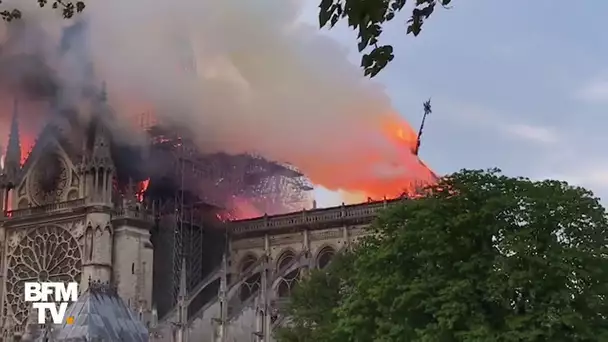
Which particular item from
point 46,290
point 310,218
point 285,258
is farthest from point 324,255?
point 46,290

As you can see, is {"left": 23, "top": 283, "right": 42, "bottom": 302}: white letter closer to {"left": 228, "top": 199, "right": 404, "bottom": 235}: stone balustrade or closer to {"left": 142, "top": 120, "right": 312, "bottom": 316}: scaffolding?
{"left": 142, "top": 120, "right": 312, "bottom": 316}: scaffolding

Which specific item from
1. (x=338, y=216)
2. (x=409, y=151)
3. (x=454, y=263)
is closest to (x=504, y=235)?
(x=454, y=263)

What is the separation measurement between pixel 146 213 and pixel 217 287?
6317 mm

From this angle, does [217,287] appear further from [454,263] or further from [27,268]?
[454,263]

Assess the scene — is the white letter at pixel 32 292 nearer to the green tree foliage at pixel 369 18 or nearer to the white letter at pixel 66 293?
the white letter at pixel 66 293

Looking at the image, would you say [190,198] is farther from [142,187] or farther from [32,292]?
[32,292]

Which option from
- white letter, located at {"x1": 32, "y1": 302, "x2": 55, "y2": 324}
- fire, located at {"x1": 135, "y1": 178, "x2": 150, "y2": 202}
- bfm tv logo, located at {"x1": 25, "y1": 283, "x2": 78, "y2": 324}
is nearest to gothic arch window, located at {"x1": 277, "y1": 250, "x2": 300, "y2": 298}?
fire, located at {"x1": 135, "y1": 178, "x2": 150, "y2": 202}

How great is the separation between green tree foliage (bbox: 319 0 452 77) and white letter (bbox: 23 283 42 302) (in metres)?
54.9

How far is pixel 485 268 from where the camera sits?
104 ft

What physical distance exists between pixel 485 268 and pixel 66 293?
34.6 metres

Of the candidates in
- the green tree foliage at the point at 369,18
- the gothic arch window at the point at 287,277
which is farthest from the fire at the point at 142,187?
the green tree foliage at the point at 369,18

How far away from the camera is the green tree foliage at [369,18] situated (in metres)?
8.42

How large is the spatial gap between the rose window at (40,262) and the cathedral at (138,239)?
62 millimetres

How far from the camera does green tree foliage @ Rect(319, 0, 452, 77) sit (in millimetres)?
8422
